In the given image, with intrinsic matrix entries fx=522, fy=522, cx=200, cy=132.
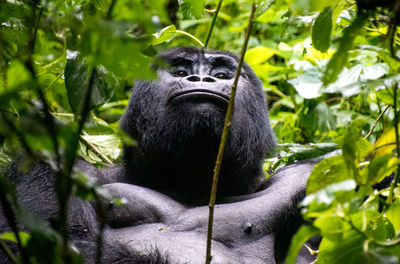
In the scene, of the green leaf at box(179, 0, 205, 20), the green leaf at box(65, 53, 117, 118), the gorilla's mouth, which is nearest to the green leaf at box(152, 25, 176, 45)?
the green leaf at box(179, 0, 205, 20)

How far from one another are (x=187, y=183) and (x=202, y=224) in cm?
38

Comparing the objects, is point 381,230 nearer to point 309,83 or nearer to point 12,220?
point 12,220

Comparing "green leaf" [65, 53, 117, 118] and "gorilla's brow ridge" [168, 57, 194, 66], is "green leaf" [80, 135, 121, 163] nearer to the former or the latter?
"gorilla's brow ridge" [168, 57, 194, 66]

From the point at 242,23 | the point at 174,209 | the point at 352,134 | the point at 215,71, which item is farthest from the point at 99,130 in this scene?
the point at 242,23

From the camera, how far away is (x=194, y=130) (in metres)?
2.89

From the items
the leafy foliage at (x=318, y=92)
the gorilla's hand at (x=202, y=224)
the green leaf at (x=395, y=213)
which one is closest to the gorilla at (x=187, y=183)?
the gorilla's hand at (x=202, y=224)

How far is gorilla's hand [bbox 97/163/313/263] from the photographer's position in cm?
257

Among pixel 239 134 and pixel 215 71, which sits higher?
pixel 215 71

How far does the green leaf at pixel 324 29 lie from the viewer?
1507mm

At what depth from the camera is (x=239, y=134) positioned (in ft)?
10.0

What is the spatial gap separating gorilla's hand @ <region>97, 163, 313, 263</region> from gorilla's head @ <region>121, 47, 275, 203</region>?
158mm

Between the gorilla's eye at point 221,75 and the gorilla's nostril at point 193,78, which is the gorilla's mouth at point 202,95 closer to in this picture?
the gorilla's nostril at point 193,78

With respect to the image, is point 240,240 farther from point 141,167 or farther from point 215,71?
point 215,71

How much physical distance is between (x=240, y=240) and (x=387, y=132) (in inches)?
48.6
